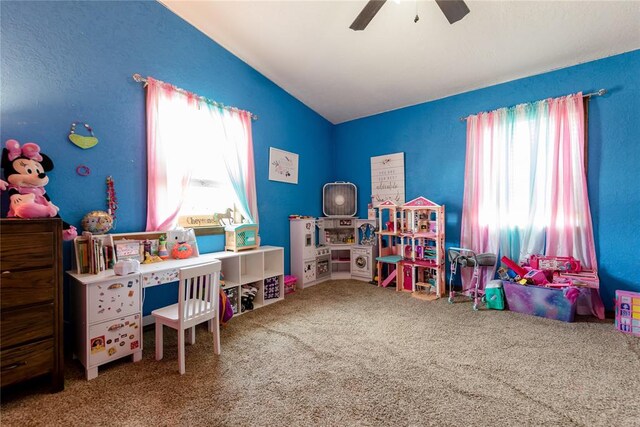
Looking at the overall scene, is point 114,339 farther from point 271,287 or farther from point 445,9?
point 445,9

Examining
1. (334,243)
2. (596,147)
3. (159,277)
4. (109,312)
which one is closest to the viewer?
(109,312)

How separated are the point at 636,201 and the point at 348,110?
11.7 feet

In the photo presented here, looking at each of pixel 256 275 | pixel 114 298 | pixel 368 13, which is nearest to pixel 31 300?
pixel 114 298

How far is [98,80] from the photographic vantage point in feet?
7.68

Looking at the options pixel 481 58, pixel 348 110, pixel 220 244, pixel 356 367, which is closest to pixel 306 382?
pixel 356 367

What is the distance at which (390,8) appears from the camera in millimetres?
2398

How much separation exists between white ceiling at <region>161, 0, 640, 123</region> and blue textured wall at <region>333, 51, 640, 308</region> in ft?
0.50

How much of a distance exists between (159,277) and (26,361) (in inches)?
31.6

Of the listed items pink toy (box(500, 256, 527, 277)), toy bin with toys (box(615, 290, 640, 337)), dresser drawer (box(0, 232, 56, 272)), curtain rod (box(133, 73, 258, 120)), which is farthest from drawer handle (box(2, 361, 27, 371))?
toy bin with toys (box(615, 290, 640, 337))

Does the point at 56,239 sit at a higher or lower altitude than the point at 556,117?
lower

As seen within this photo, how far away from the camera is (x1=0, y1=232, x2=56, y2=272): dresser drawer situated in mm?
1536

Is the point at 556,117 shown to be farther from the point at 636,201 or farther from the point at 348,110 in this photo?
the point at 348,110

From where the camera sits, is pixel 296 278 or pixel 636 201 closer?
pixel 636 201

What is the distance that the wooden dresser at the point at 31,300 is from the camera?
153cm
